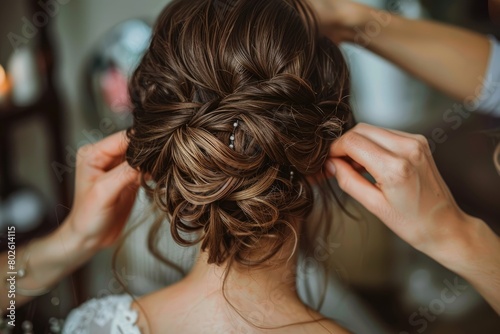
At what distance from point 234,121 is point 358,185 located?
0.26 meters

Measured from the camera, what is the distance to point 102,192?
94 cm

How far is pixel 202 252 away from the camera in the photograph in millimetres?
845

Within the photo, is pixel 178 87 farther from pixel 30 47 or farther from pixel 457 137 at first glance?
pixel 457 137

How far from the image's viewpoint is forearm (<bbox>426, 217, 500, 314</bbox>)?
86 cm

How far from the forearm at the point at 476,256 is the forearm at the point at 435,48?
0.29m

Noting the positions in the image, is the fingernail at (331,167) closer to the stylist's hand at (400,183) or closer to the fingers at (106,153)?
the stylist's hand at (400,183)

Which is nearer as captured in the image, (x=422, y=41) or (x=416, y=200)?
(x=416, y=200)

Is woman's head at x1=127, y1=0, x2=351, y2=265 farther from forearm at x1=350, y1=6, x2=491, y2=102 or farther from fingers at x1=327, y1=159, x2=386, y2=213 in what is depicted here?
forearm at x1=350, y1=6, x2=491, y2=102

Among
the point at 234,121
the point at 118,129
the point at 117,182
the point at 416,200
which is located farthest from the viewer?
the point at 118,129

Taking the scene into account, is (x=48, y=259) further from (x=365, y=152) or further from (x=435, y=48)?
(x=435, y=48)

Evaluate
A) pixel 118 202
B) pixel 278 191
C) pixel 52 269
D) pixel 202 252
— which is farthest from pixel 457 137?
A: pixel 52 269

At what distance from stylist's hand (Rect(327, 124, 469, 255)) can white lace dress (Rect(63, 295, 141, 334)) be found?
485 millimetres

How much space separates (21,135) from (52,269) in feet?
0.98

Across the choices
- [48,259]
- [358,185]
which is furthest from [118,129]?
[358,185]
